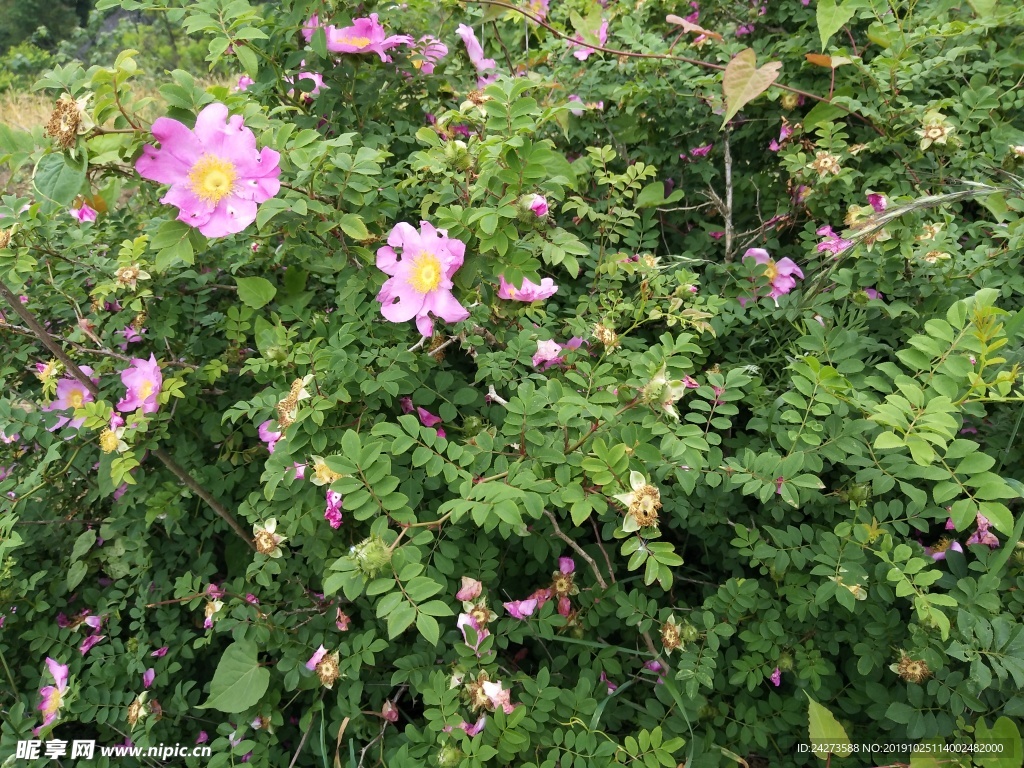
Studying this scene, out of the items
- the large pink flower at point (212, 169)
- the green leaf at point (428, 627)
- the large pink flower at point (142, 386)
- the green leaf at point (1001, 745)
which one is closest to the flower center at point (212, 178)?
the large pink flower at point (212, 169)

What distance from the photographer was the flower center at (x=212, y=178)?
895 mm

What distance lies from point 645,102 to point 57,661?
1820mm

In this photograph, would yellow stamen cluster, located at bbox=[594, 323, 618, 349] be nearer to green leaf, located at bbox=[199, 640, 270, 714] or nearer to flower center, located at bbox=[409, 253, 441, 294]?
flower center, located at bbox=[409, 253, 441, 294]

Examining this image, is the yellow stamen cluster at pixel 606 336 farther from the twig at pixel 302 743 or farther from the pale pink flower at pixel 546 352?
the twig at pixel 302 743

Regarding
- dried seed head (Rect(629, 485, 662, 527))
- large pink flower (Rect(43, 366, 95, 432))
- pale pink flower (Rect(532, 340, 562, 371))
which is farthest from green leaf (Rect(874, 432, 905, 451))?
large pink flower (Rect(43, 366, 95, 432))

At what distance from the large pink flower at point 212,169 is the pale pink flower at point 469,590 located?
2.15 ft

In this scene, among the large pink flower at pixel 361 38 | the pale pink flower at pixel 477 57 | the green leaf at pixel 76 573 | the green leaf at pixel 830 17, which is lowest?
the green leaf at pixel 76 573

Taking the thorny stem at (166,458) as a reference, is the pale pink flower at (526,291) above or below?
above

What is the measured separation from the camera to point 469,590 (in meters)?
1.05

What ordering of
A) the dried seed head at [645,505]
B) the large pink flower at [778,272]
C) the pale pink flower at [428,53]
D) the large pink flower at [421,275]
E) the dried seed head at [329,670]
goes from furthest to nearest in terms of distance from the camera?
the pale pink flower at [428,53] → the large pink flower at [778,272] → the dried seed head at [329,670] → the large pink flower at [421,275] → the dried seed head at [645,505]

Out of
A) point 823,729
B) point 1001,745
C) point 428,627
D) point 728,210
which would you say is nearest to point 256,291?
point 428,627

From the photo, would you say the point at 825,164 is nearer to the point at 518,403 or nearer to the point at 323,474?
the point at 518,403

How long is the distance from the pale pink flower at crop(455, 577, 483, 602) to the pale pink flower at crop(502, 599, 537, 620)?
0.38 ft

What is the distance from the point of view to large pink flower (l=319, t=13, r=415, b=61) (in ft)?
4.18
